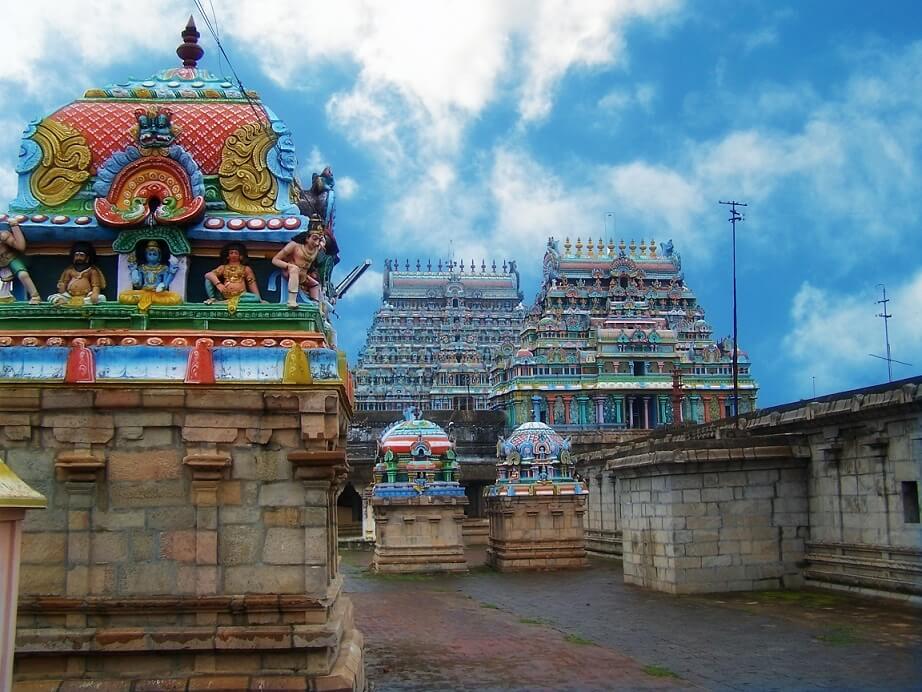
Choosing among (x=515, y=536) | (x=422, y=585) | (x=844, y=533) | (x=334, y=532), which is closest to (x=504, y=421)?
(x=515, y=536)

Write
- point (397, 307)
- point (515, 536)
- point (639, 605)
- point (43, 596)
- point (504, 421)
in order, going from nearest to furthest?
point (43, 596)
point (639, 605)
point (515, 536)
point (504, 421)
point (397, 307)

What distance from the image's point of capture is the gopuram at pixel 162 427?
24.6ft

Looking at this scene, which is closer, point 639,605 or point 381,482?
point 639,605

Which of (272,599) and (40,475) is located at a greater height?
(40,475)

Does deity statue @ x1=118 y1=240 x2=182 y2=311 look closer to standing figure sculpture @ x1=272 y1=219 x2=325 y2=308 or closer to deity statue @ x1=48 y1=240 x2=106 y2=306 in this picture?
deity statue @ x1=48 y1=240 x2=106 y2=306

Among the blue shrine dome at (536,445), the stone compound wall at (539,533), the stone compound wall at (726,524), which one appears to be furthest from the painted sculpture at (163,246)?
the blue shrine dome at (536,445)

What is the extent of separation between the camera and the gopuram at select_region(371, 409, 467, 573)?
26.1m

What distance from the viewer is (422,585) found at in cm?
2262

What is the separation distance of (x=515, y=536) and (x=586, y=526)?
7493mm

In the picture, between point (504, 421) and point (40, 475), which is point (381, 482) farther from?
point (504, 421)

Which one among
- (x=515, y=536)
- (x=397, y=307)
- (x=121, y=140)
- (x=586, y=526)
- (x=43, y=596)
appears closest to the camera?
(x=43, y=596)

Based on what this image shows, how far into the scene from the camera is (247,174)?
29.7ft

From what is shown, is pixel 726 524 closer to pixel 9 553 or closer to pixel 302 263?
pixel 302 263

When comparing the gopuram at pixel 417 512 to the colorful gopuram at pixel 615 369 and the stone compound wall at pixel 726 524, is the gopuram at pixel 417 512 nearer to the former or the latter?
the stone compound wall at pixel 726 524
